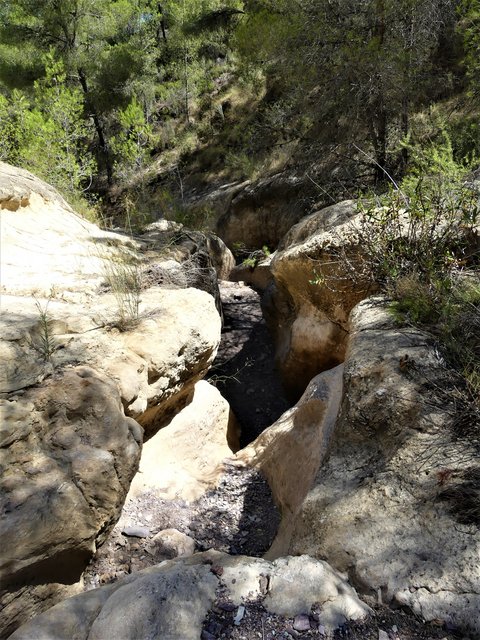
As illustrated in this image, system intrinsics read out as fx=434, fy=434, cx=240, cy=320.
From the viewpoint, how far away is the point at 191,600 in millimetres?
1494

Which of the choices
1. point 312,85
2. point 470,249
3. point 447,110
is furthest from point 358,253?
point 447,110

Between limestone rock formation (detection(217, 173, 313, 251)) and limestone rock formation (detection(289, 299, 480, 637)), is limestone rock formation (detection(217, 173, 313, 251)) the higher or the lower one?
the higher one

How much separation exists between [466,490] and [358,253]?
8.68 feet

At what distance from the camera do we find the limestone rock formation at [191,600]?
1.42m

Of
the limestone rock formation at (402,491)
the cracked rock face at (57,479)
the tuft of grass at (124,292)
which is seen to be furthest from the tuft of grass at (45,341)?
the limestone rock formation at (402,491)

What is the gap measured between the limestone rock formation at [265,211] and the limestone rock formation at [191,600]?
776 cm

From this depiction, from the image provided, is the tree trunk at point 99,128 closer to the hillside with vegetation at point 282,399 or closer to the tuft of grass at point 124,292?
the hillside with vegetation at point 282,399

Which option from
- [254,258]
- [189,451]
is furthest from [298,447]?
[254,258]

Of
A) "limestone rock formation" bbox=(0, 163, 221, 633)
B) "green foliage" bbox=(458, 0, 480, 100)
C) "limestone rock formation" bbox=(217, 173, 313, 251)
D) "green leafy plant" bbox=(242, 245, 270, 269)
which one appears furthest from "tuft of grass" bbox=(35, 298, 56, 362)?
"limestone rock formation" bbox=(217, 173, 313, 251)

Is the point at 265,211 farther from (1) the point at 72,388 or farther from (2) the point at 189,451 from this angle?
(1) the point at 72,388

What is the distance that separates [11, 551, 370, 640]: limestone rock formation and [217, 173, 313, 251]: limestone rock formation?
25.4ft

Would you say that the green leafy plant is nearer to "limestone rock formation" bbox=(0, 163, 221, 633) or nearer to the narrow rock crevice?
the narrow rock crevice

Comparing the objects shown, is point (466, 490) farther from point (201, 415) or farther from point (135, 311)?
point (201, 415)

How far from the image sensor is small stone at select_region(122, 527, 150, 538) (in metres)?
2.85
